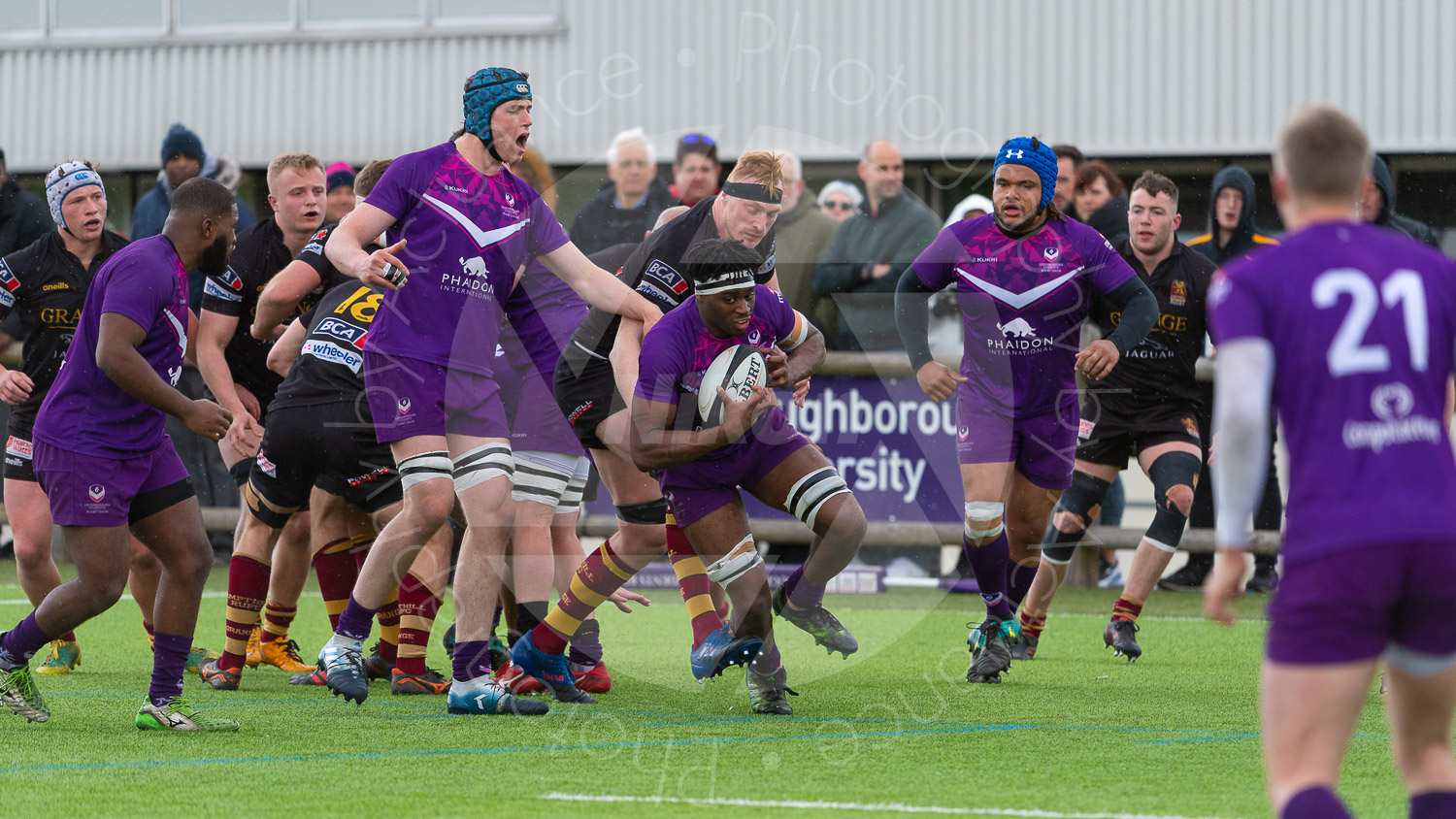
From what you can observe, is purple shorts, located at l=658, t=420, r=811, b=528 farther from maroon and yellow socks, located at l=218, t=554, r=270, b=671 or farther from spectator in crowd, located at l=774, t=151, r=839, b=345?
spectator in crowd, located at l=774, t=151, r=839, b=345

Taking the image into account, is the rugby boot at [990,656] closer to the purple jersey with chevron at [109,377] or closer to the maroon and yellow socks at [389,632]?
the maroon and yellow socks at [389,632]

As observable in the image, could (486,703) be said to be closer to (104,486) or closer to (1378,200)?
(104,486)

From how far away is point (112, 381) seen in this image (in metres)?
5.65

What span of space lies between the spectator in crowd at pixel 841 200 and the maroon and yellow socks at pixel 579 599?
591 centimetres

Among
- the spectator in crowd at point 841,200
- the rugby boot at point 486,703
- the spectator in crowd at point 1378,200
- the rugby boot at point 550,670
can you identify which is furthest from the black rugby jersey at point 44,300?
the spectator in crowd at point 1378,200

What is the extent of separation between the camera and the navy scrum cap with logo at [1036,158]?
741cm

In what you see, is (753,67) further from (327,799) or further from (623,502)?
(327,799)

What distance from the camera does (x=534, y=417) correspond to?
716cm

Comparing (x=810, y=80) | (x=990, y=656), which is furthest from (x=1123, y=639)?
(x=810, y=80)

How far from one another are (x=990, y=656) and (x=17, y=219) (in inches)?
290

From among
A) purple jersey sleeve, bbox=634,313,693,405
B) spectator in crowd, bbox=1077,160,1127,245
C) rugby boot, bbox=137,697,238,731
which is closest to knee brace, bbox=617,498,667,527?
purple jersey sleeve, bbox=634,313,693,405

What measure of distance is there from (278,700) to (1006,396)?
3495 millimetres

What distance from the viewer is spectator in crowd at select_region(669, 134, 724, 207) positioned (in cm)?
Result: 991

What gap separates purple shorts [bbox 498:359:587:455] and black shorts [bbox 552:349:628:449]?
0.06 meters
